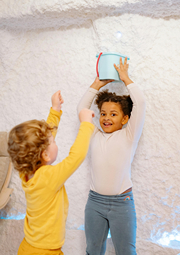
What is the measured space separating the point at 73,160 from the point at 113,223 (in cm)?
63

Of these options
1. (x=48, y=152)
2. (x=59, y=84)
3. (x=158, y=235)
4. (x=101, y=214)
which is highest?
(x=59, y=84)

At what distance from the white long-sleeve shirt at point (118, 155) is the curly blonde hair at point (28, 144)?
55cm

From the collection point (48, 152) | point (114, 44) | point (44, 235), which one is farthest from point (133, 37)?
point (44, 235)

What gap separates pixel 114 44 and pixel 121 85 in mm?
307

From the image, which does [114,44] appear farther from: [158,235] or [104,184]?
[158,235]

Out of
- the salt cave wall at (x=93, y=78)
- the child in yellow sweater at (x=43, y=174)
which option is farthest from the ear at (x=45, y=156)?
the salt cave wall at (x=93, y=78)

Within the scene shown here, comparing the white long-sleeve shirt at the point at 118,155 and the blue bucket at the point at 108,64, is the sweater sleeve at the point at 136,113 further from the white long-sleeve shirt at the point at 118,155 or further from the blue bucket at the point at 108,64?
the blue bucket at the point at 108,64

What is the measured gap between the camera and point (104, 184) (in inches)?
54.0

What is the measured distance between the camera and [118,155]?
4.57 ft

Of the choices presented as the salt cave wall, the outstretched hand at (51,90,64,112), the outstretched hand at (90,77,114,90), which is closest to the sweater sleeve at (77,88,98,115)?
the outstretched hand at (90,77,114,90)

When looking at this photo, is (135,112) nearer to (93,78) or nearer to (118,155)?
(118,155)

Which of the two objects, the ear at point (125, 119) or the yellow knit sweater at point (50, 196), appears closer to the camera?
the yellow knit sweater at point (50, 196)

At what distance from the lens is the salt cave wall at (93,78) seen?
152 cm

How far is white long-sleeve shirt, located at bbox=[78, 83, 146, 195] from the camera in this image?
1.36 metres
